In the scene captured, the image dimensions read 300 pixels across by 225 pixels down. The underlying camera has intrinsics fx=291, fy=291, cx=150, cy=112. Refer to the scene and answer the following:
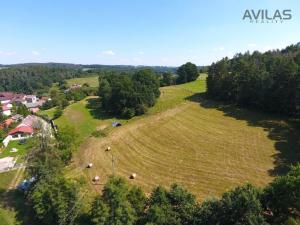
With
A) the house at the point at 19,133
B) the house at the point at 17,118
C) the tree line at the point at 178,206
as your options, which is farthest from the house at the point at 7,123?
the tree line at the point at 178,206

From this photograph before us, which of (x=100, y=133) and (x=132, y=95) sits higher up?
(x=132, y=95)

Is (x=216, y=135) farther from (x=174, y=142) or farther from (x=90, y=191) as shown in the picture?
(x=90, y=191)

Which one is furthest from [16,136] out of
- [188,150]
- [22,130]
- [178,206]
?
[178,206]

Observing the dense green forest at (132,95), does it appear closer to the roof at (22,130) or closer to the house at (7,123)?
the roof at (22,130)

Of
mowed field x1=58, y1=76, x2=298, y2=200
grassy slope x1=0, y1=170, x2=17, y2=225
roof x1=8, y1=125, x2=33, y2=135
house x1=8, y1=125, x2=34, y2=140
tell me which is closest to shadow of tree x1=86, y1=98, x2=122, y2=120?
→ mowed field x1=58, y1=76, x2=298, y2=200

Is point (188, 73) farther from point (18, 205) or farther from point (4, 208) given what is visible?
point (4, 208)

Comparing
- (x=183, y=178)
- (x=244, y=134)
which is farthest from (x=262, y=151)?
(x=183, y=178)

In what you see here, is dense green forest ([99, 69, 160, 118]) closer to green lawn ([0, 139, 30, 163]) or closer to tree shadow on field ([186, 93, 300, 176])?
tree shadow on field ([186, 93, 300, 176])
